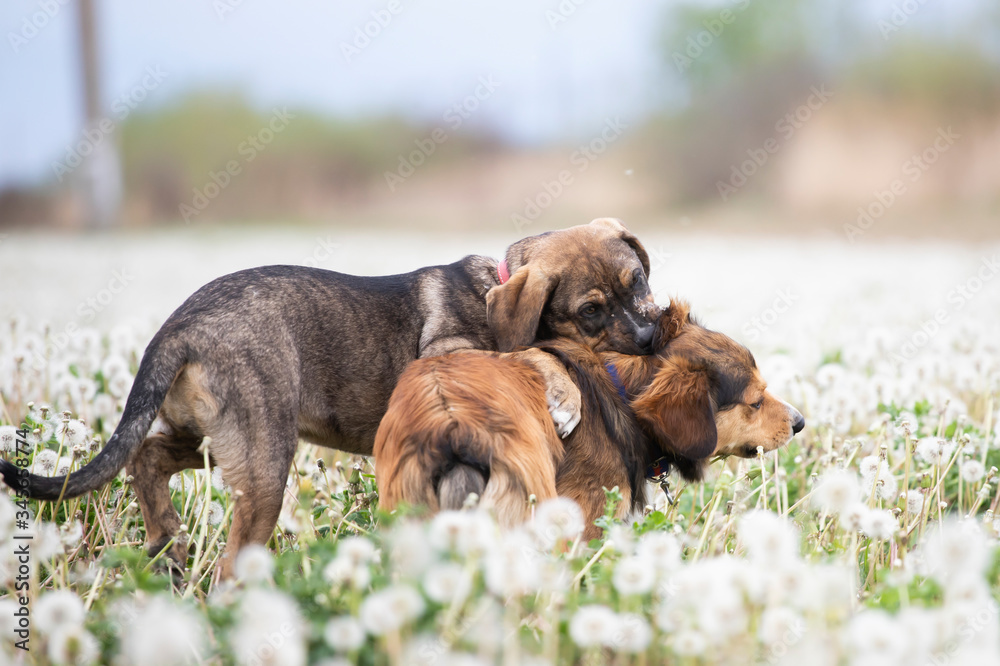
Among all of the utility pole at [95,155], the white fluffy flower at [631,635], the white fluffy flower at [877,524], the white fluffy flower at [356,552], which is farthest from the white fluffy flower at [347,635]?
the utility pole at [95,155]

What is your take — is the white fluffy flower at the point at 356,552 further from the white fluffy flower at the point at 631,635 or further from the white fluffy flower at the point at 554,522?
the white fluffy flower at the point at 631,635

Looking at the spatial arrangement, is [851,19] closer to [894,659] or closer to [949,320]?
[949,320]

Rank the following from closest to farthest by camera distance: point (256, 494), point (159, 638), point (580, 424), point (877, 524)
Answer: point (159, 638)
point (877, 524)
point (256, 494)
point (580, 424)

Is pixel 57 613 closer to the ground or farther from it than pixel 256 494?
farther from it

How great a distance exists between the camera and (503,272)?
16.6ft

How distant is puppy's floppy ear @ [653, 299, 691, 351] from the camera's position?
4.34 meters

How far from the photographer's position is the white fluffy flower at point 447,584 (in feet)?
7.32

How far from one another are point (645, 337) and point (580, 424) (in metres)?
0.77

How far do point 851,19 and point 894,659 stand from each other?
102ft

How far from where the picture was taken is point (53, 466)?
4.06m

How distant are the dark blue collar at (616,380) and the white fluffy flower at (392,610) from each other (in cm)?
211

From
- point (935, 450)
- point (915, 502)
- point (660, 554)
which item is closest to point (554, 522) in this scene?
point (660, 554)

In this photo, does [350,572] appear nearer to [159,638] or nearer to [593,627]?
[159,638]

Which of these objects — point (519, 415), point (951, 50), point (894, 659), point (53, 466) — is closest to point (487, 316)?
point (519, 415)
